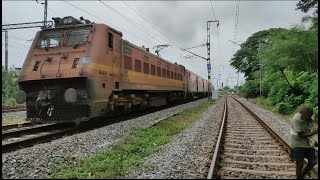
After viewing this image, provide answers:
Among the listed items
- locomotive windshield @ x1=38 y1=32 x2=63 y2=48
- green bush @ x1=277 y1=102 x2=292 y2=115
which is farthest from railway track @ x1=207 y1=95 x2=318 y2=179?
green bush @ x1=277 y1=102 x2=292 y2=115

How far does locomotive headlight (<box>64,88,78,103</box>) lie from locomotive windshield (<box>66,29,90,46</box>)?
6.73ft

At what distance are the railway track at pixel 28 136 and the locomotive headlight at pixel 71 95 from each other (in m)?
1.00

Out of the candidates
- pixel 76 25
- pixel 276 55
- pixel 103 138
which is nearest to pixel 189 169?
pixel 103 138

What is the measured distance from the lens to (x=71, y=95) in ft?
41.5

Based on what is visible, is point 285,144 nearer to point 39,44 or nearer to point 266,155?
point 266,155

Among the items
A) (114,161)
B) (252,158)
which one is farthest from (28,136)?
(252,158)

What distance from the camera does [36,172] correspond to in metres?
7.00

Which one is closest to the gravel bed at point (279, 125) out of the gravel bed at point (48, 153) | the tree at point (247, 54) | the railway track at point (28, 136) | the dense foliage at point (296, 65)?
the dense foliage at point (296, 65)

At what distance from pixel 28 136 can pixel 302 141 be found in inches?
329

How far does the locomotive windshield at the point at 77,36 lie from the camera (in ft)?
45.8

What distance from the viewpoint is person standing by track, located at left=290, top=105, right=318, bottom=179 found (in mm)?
6457

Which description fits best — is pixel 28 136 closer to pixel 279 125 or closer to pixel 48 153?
pixel 48 153

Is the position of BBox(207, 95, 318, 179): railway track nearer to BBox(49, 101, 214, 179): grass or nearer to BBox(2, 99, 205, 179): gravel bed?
BBox(49, 101, 214, 179): grass

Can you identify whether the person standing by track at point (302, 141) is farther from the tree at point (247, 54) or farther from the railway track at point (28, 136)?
the tree at point (247, 54)
